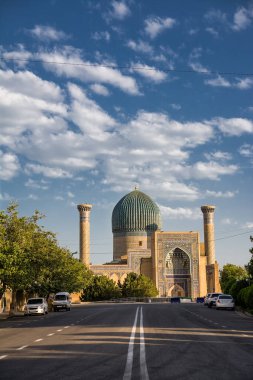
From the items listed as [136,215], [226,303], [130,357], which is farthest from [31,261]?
[136,215]

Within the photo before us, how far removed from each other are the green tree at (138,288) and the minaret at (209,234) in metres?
18.6

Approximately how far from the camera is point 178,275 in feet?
348

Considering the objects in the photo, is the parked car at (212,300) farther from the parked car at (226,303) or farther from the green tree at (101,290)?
the green tree at (101,290)

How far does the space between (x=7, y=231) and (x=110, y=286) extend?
5435 centimetres

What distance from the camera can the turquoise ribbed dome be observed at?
373 ft

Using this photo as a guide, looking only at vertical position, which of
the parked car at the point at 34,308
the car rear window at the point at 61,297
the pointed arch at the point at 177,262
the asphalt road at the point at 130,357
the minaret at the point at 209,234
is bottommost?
the asphalt road at the point at 130,357

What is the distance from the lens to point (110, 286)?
306 feet

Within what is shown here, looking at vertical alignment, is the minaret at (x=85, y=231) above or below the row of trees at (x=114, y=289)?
above

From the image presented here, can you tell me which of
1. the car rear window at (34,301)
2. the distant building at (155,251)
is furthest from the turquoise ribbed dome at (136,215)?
the car rear window at (34,301)

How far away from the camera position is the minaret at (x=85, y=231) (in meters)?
108

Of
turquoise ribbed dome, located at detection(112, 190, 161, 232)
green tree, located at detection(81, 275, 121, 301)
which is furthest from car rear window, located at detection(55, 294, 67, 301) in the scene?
turquoise ribbed dome, located at detection(112, 190, 161, 232)

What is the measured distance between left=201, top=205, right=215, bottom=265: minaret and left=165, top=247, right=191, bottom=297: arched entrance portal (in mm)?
6600

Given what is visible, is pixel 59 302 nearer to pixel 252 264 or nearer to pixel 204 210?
pixel 252 264

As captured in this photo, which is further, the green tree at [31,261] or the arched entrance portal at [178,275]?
the arched entrance portal at [178,275]
